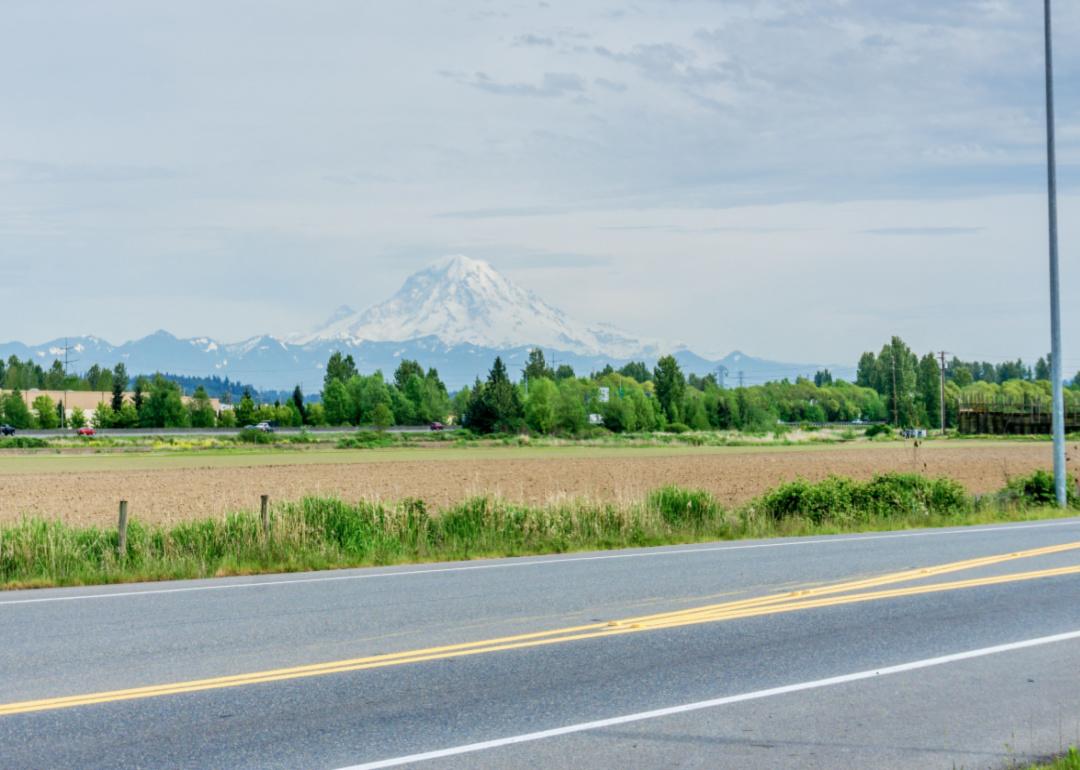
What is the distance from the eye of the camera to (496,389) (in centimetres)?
13962

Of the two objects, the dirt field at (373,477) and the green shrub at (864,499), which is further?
the dirt field at (373,477)

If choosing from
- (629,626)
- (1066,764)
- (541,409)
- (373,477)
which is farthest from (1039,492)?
(541,409)

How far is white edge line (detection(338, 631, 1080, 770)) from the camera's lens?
21.1ft

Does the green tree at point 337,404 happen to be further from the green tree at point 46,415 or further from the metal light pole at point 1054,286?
the metal light pole at point 1054,286

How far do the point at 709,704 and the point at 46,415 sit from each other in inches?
6508

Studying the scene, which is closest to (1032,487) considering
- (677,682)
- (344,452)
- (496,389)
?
(677,682)

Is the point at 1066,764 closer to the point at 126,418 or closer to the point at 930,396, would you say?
the point at 126,418

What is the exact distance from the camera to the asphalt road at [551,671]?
664 cm

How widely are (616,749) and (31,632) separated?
20.7 feet

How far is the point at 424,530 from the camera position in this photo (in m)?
18.3

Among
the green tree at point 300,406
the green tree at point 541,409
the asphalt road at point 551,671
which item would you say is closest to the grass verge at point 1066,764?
the asphalt road at point 551,671

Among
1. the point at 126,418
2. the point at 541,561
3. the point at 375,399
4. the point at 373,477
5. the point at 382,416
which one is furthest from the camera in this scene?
the point at 375,399

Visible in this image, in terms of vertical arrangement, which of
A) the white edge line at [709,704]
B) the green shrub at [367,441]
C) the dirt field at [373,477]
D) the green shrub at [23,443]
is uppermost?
the white edge line at [709,704]

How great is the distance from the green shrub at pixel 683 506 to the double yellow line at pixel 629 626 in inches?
263
